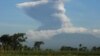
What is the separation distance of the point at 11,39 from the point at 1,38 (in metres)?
2.03

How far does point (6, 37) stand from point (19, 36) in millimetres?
2545

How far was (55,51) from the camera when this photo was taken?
27016mm

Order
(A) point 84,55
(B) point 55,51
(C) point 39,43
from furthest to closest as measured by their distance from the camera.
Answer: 1. (C) point 39,43
2. (B) point 55,51
3. (A) point 84,55

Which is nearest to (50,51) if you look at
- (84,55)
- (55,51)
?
(55,51)

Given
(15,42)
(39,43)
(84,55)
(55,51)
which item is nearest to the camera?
(84,55)

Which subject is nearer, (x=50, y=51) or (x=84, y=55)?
(x=84, y=55)

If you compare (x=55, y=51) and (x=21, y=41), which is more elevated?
(x=21, y=41)

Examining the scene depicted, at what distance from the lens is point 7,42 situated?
58.1 meters

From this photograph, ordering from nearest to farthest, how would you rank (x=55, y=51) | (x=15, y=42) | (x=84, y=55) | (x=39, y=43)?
(x=84, y=55) → (x=55, y=51) → (x=15, y=42) → (x=39, y=43)

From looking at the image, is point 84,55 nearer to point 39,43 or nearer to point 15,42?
point 15,42

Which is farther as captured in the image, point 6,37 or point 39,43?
point 39,43

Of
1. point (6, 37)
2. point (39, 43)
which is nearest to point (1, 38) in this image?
point (6, 37)

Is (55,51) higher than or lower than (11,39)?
lower

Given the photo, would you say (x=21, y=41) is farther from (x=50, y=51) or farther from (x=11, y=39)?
(x=50, y=51)
